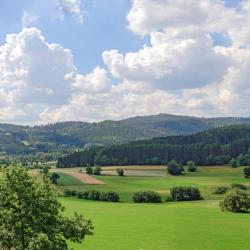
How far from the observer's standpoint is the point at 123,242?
67.8 m

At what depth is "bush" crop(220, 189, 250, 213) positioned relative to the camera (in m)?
112

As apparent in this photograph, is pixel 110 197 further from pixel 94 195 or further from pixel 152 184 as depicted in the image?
pixel 152 184

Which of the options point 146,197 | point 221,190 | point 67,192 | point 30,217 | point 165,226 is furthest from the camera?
point 67,192

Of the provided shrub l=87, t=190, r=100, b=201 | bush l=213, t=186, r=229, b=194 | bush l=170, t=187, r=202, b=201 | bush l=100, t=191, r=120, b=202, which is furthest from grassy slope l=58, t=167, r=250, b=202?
shrub l=87, t=190, r=100, b=201

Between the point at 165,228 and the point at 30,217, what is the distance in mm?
51837

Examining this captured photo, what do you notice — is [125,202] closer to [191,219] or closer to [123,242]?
[191,219]

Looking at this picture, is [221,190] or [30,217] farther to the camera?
[221,190]

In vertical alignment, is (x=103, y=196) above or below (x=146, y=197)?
below

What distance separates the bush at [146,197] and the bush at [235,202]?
3076 cm

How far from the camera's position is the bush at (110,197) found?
14288 cm

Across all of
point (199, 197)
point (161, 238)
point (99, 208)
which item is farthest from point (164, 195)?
point (161, 238)

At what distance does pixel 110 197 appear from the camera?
5625 inches

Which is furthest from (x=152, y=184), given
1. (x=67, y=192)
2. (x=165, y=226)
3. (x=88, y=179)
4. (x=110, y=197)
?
(x=165, y=226)

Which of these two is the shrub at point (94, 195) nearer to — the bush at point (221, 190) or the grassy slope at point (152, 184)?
the grassy slope at point (152, 184)
